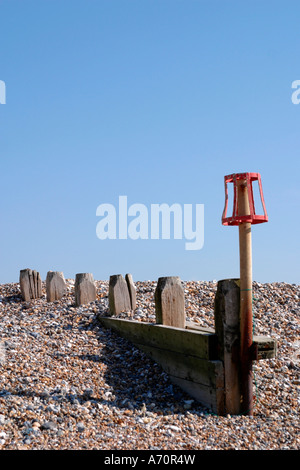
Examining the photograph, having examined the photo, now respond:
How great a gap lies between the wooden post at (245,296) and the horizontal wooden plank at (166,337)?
433 millimetres

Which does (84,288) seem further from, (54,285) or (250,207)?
(250,207)

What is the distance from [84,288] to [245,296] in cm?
536

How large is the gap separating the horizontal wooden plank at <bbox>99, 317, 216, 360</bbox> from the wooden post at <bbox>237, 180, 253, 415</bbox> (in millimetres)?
433

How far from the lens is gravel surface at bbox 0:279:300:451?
583 centimetres

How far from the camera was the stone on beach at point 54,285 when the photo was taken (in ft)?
41.6

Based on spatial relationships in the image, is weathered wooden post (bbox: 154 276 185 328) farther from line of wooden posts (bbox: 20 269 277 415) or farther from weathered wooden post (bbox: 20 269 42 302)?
weathered wooden post (bbox: 20 269 42 302)

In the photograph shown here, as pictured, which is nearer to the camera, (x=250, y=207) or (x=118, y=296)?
(x=250, y=207)

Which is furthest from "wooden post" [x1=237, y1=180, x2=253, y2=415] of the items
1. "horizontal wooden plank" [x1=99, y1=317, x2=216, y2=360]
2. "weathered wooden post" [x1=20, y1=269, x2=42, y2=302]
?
"weathered wooden post" [x1=20, y1=269, x2=42, y2=302]

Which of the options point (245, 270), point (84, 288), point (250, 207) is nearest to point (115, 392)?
point (245, 270)

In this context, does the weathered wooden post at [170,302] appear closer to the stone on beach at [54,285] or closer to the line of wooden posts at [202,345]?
the line of wooden posts at [202,345]

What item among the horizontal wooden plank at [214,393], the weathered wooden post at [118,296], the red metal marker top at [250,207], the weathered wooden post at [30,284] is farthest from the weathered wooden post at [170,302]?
the weathered wooden post at [30,284]

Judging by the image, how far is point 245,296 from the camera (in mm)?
6719
